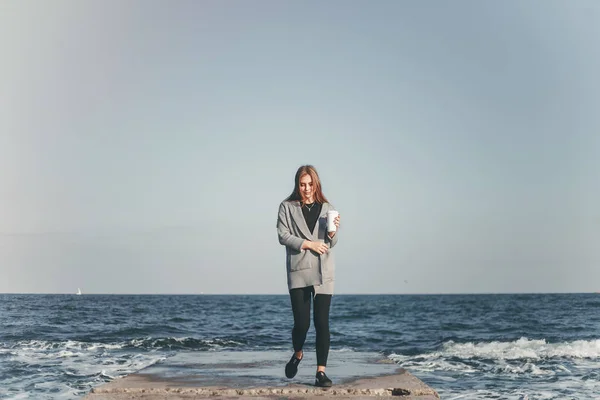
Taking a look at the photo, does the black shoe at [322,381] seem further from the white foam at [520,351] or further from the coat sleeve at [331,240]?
the white foam at [520,351]

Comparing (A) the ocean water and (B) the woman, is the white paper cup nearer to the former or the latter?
(B) the woman

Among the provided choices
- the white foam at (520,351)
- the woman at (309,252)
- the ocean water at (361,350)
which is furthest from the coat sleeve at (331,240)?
the white foam at (520,351)

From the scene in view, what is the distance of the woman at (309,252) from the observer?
581 centimetres

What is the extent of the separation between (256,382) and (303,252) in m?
1.25

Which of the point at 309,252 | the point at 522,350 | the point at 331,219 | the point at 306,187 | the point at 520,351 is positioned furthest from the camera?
the point at 522,350

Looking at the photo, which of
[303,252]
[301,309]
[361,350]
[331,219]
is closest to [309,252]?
[303,252]

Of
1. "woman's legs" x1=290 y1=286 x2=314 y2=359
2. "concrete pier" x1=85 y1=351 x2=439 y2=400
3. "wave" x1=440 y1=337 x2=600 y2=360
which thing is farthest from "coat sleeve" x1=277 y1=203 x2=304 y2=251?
"wave" x1=440 y1=337 x2=600 y2=360

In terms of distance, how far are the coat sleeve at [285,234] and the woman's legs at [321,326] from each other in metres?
0.49

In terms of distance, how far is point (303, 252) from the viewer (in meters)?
5.84

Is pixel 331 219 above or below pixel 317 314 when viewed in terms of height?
above

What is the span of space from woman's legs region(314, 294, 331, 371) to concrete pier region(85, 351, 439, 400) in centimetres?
23

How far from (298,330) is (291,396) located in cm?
74

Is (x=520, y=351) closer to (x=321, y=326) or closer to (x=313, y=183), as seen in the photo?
(x=321, y=326)

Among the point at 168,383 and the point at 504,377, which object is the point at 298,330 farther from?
the point at 504,377
